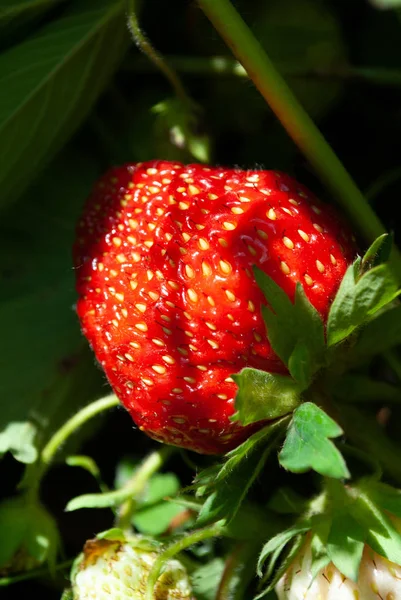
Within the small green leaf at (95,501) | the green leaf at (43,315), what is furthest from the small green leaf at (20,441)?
the small green leaf at (95,501)

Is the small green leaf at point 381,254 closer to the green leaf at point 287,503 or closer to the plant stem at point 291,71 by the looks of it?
the green leaf at point 287,503

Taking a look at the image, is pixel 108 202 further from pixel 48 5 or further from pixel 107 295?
pixel 48 5

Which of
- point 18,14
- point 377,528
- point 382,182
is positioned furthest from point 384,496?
point 18,14

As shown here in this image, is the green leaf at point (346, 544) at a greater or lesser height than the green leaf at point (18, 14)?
lesser

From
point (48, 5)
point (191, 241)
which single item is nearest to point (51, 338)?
point (191, 241)

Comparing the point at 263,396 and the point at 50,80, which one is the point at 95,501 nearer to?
the point at 263,396
